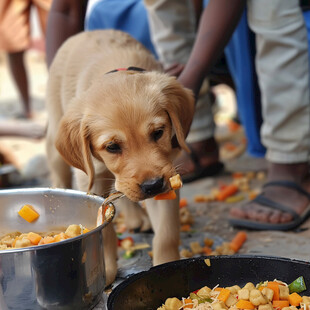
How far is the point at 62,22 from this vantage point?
3971 mm

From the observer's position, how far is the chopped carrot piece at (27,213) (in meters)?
2.90

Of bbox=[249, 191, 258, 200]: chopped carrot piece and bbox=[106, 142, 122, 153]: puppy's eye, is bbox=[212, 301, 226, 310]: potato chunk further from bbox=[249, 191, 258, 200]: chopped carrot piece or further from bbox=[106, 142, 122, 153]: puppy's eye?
bbox=[249, 191, 258, 200]: chopped carrot piece

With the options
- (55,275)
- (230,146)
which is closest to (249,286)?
(55,275)

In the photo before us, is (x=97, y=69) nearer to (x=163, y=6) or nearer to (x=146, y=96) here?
(x=146, y=96)

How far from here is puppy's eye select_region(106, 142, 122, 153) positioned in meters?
2.76

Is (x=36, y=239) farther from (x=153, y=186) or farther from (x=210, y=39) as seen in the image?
(x=210, y=39)

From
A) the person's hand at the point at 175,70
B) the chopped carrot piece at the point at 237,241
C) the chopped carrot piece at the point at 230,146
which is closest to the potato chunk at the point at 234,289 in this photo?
the chopped carrot piece at the point at 237,241

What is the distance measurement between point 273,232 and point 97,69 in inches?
59.9

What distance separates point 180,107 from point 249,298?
3.45ft

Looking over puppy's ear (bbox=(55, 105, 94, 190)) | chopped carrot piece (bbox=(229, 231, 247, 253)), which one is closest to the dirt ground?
chopped carrot piece (bbox=(229, 231, 247, 253))

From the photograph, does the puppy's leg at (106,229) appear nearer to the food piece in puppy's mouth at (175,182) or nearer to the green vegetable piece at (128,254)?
the green vegetable piece at (128,254)

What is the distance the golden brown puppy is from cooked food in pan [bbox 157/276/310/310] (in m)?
0.49

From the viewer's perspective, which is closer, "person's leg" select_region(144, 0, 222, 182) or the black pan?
the black pan

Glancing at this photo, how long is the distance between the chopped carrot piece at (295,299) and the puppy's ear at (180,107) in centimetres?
87
